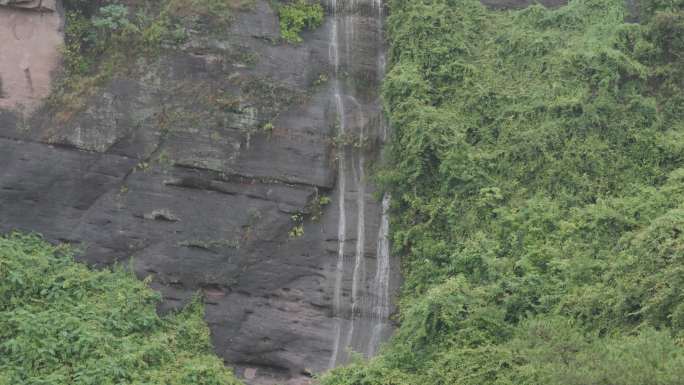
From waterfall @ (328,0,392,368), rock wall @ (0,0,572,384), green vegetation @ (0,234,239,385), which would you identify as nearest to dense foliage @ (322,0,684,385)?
waterfall @ (328,0,392,368)

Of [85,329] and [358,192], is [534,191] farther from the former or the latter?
[85,329]

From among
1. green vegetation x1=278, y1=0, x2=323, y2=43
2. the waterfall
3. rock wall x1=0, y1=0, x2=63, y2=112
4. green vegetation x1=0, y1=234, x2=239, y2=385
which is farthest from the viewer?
green vegetation x1=278, y1=0, x2=323, y2=43

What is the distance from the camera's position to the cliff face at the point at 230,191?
1568 cm

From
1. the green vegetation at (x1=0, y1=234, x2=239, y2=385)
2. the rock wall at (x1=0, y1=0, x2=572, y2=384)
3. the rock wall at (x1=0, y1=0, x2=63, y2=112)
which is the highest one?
the rock wall at (x1=0, y1=0, x2=63, y2=112)

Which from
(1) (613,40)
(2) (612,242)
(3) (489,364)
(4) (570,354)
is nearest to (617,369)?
(4) (570,354)

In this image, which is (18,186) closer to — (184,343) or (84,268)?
(84,268)

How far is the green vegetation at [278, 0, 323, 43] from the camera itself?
17.5 meters

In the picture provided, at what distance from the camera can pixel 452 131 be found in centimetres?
1574

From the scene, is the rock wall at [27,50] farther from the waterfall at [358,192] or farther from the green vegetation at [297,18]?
the waterfall at [358,192]

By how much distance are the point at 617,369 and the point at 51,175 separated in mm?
10403

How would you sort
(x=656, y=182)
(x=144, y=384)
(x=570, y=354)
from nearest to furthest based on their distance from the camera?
1. (x=570, y=354)
2. (x=144, y=384)
3. (x=656, y=182)

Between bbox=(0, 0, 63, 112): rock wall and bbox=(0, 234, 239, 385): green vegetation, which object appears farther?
bbox=(0, 0, 63, 112): rock wall

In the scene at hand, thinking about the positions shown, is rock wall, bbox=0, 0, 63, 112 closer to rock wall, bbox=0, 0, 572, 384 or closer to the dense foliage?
rock wall, bbox=0, 0, 572, 384

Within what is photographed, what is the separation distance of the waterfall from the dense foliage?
497 mm
